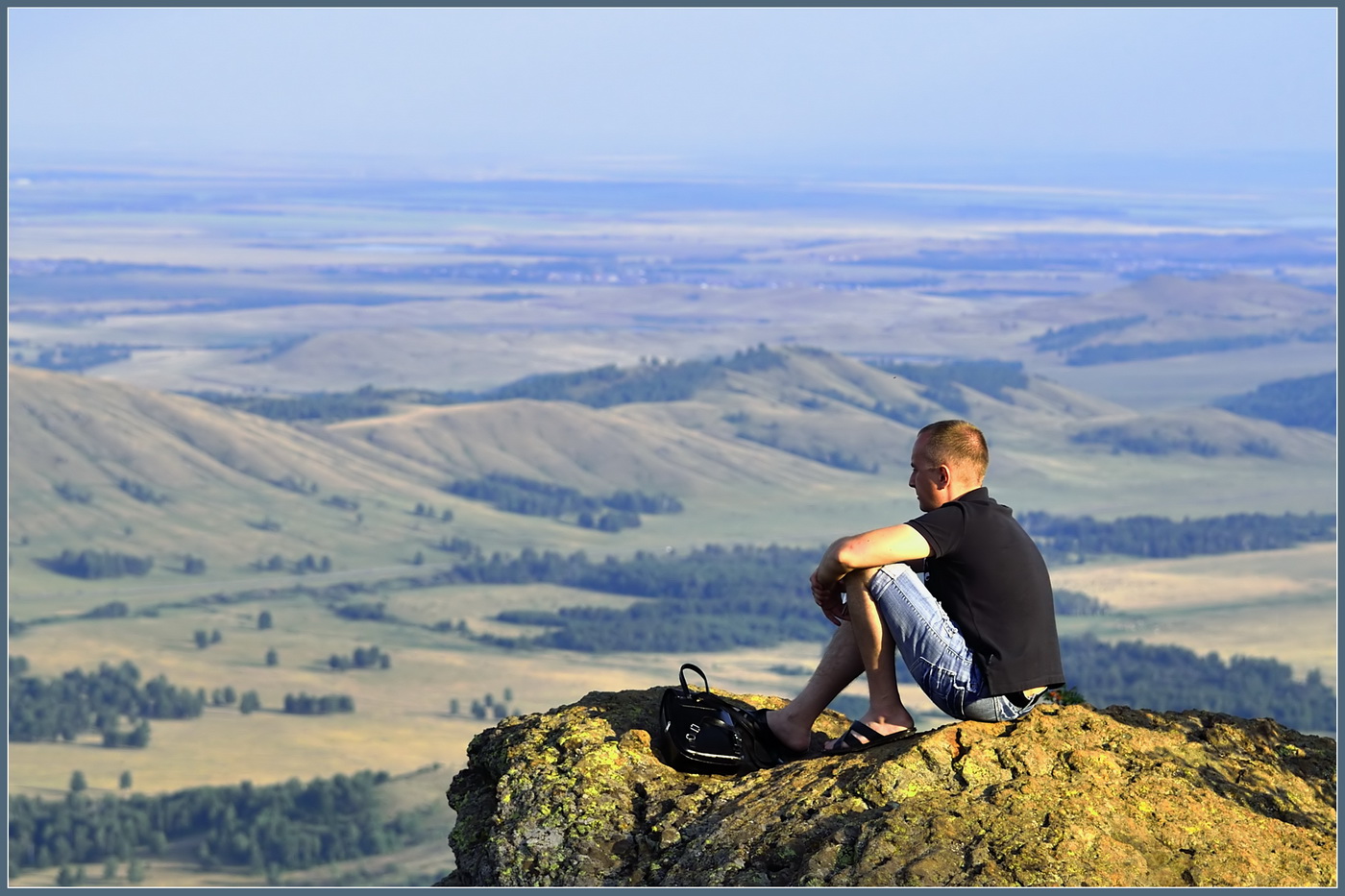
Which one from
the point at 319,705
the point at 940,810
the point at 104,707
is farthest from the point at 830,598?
the point at 104,707

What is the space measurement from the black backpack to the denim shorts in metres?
1.30

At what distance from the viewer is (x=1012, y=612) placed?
10961 mm

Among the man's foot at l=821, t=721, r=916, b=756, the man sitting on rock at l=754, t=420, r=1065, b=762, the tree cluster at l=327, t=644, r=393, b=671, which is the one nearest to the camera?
the man sitting on rock at l=754, t=420, r=1065, b=762

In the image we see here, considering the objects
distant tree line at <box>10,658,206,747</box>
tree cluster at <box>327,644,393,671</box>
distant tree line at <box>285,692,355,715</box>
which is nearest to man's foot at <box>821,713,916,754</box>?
distant tree line at <box>285,692,355,715</box>

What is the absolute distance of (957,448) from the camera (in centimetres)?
1102

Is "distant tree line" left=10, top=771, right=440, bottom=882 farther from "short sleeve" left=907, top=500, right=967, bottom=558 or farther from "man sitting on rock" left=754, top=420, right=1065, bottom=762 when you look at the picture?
"short sleeve" left=907, top=500, right=967, bottom=558

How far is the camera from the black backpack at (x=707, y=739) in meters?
11.6

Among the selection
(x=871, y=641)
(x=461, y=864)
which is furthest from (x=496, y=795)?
(x=871, y=641)

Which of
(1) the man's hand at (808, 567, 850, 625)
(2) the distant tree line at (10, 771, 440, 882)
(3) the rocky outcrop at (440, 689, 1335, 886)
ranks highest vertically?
(1) the man's hand at (808, 567, 850, 625)

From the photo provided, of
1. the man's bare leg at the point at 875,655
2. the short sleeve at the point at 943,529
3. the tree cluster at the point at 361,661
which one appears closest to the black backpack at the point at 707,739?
the man's bare leg at the point at 875,655

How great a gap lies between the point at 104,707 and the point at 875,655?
568 ft

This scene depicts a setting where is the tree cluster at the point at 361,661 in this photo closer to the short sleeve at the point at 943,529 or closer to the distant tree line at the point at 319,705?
the distant tree line at the point at 319,705

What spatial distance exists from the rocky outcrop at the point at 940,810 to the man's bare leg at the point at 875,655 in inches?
7.4

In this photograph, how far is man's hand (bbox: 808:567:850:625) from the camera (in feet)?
36.1
